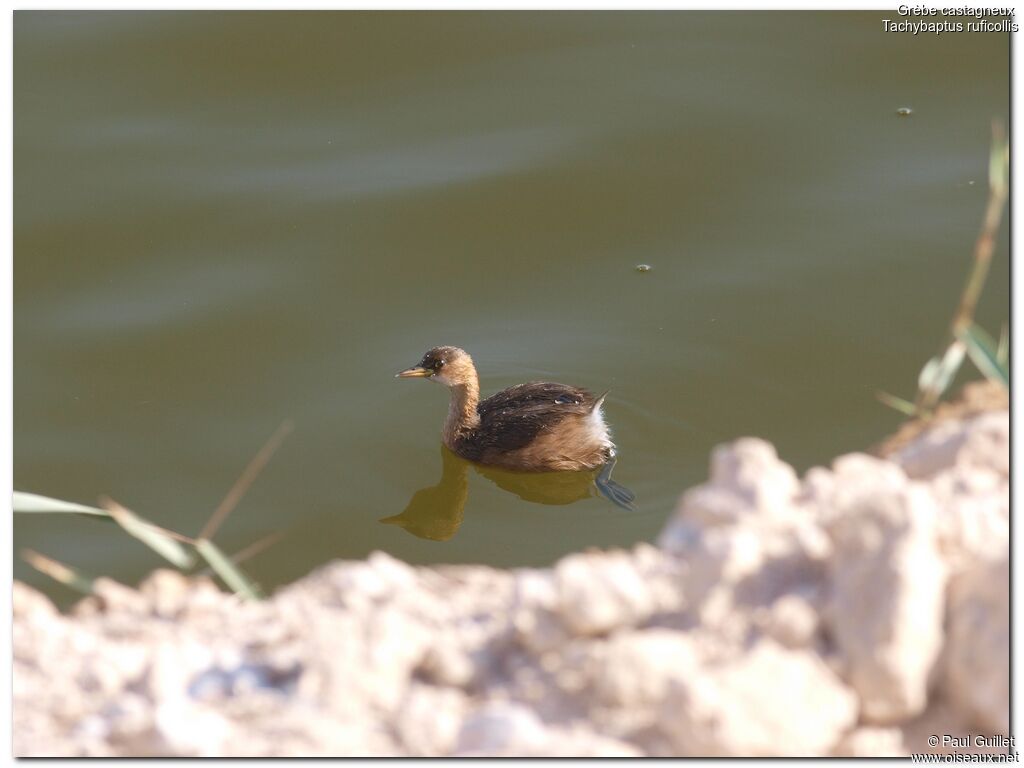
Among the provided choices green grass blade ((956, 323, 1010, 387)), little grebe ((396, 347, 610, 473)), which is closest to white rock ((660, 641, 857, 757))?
green grass blade ((956, 323, 1010, 387))

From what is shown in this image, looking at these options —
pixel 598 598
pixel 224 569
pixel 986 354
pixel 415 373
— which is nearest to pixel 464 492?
pixel 415 373

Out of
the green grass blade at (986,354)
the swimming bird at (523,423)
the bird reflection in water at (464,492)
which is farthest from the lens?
the swimming bird at (523,423)

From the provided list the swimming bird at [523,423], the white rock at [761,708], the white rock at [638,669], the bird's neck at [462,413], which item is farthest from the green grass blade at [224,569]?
the bird's neck at [462,413]

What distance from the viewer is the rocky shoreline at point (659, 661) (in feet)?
9.36

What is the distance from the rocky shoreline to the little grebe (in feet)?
10.9

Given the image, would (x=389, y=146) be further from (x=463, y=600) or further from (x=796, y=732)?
(x=796, y=732)

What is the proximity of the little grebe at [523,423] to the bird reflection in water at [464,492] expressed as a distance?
0.16 ft

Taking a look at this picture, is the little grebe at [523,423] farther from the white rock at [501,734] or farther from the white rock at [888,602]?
the white rock at [501,734]

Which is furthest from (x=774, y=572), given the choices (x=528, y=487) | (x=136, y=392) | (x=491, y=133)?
(x=491, y=133)

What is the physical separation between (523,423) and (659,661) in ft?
13.0

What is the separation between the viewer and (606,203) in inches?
309

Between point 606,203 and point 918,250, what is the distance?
5.50 feet

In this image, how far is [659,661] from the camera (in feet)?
9.30

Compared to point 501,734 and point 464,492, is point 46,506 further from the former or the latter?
point 464,492
